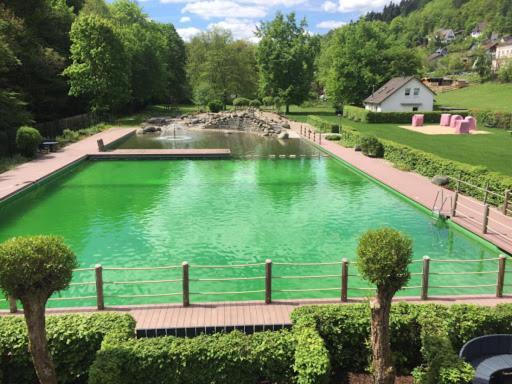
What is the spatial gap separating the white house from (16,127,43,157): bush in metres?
43.3

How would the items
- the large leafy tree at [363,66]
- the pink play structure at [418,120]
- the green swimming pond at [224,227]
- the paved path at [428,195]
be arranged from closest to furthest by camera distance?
the green swimming pond at [224,227] → the paved path at [428,195] → the pink play structure at [418,120] → the large leafy tree at [363,66]

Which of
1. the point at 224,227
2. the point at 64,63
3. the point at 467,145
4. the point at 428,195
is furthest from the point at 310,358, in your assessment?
the point at 64,63

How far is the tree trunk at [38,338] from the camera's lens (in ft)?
20.0

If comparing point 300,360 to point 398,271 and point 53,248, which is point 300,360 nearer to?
point 398,271

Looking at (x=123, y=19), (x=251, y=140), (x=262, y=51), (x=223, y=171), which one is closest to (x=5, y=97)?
(x=223, y=171)

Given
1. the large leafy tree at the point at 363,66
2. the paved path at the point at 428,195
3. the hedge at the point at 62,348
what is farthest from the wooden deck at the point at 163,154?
the large leafy tree at the point at 363,66

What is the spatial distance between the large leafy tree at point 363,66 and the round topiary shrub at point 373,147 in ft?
121

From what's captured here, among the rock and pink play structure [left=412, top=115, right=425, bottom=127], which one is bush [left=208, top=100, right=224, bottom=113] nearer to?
pink play structure [left=412, top=115, right=425, bottom=127]

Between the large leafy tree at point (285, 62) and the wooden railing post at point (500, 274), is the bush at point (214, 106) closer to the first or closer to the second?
the large leafy tree at point (285, 62)

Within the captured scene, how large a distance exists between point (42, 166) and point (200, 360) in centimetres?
2319

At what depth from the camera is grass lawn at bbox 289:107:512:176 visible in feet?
90.4

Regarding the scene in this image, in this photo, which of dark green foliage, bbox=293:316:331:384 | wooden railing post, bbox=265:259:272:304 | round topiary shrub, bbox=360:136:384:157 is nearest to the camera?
dark green foliage, bbox=293:316:331:384

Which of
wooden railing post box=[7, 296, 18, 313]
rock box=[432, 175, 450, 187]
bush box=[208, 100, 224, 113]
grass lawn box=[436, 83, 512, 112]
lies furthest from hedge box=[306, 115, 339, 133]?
wooden railing post box=[7, 296, 18, 313]

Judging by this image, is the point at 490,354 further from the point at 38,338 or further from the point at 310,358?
the point at 38,338
